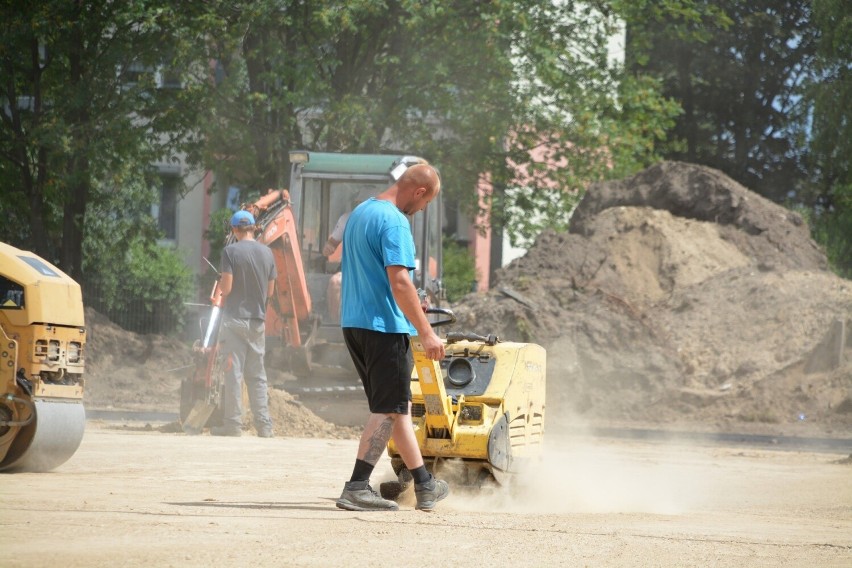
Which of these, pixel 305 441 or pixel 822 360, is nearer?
pixel 305 441

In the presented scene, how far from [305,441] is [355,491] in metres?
6.01

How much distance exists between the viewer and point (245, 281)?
12953mm

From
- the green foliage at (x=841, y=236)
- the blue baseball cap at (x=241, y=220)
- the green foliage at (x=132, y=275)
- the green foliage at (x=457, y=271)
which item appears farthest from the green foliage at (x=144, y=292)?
the blue baseball cap at (x=241, y=220)

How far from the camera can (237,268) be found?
12.9 meters

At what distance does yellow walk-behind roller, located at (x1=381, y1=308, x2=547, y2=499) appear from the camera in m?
7.85

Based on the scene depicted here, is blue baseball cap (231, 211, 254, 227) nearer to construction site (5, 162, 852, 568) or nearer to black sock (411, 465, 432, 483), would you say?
construction site (5, 162, 852, 568)

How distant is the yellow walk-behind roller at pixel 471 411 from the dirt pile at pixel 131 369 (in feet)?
25.1

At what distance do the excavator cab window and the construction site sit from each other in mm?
1114

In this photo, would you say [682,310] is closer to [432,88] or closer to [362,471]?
[432,88]

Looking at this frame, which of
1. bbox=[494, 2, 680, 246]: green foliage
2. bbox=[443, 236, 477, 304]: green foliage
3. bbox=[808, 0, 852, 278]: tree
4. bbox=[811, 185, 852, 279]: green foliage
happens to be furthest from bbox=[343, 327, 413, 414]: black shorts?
bbox=[443, 236, 477, 304]: green foliage

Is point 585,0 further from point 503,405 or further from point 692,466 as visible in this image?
point 503,405

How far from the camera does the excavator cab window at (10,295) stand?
28.3 ft

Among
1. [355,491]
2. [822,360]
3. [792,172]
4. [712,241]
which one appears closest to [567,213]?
[712,241]

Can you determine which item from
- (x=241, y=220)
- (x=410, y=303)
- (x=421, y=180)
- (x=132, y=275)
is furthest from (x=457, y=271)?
(x=410, y=303)
